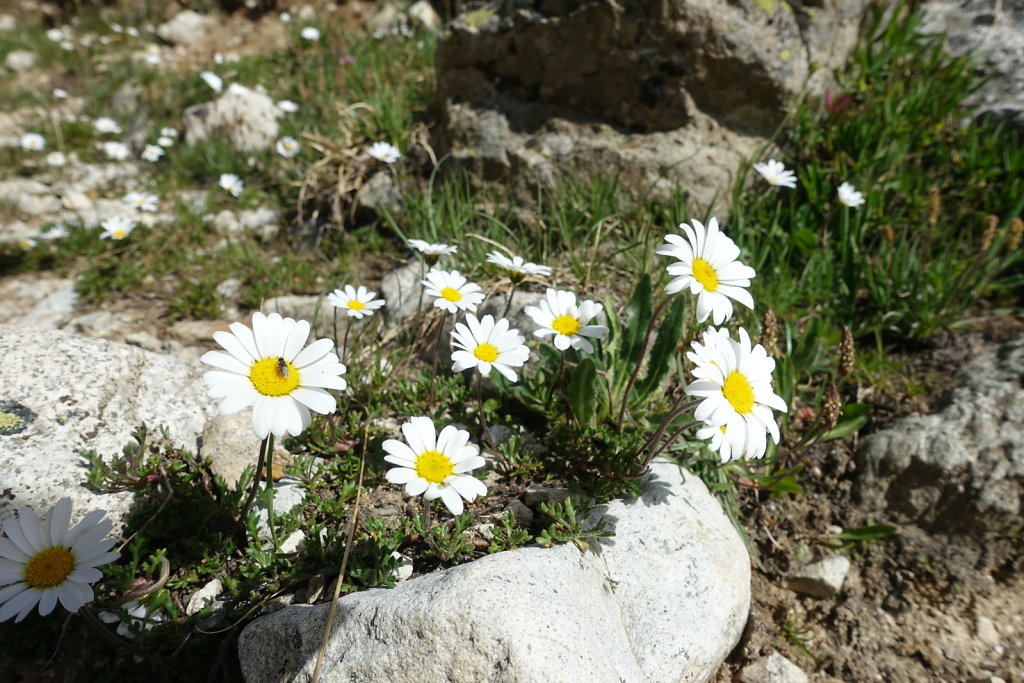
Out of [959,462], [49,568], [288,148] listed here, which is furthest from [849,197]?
[49,568]

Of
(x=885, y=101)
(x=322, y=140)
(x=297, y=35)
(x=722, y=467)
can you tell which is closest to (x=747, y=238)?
(x=885, y=101)

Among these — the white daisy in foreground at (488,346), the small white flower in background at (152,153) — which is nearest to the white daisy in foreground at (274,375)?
the white daisy in foreground at (488,346)

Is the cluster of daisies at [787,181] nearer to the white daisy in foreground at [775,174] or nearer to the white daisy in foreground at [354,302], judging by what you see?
the white daisy in foreground at [775,174]

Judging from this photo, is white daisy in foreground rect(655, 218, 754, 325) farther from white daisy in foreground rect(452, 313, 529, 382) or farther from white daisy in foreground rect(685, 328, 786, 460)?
white daisy in foreground rect(452, 313, 529, 382)

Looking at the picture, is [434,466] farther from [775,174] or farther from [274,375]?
[775,174]

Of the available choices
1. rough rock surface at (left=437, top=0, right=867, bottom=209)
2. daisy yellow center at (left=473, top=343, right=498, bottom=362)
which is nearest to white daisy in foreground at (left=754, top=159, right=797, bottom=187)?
rough rock surface at (left=437, top=0, right=867, bottom=209)

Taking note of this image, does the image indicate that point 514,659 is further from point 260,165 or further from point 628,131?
point 260,165
